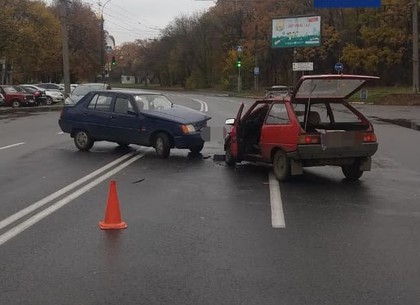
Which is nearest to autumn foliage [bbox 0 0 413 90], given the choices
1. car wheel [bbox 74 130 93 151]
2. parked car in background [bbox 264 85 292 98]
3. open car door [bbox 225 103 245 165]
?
car wheel [bbox 74 130 93 151]

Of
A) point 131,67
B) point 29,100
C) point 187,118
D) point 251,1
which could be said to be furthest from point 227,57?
point 187,118

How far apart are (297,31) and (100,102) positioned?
137 ft

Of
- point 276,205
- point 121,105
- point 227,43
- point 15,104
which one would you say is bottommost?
point 15,104

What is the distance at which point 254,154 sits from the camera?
11273 millimetres

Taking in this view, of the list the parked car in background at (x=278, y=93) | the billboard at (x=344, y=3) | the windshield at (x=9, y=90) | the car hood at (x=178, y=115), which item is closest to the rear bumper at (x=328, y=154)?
the parked car in background at (x=278, y=93)

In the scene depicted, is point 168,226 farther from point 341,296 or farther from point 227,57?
point 227,57

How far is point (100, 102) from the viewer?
570 inches

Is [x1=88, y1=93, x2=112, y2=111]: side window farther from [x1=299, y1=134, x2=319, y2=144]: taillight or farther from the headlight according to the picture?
[x1=299, y1=134, x2=319, y2=144]: taillight

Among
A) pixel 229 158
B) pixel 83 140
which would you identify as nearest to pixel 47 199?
pixel 229 158

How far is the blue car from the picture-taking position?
13109 mm

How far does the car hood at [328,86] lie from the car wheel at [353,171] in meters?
1.24

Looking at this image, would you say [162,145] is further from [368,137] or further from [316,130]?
[368,137]

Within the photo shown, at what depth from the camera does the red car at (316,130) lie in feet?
31.7

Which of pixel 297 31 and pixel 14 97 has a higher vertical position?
pixel 297 31
